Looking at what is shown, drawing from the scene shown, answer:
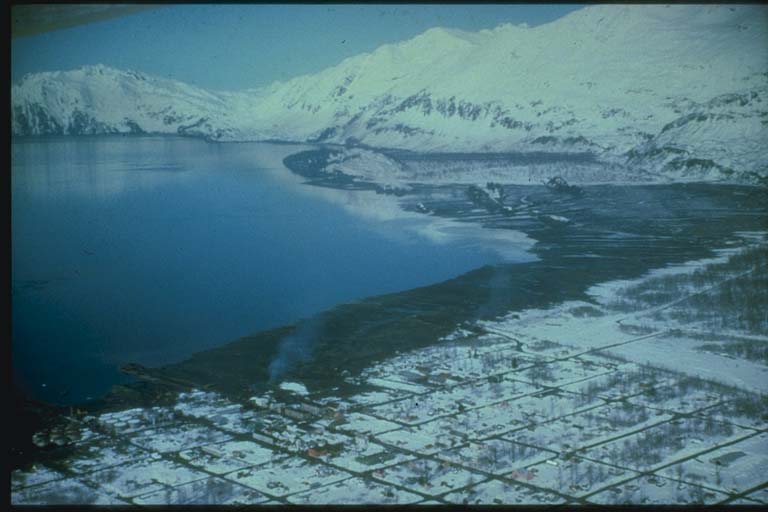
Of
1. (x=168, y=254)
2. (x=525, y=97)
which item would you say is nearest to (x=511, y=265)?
(x=525, y=97)

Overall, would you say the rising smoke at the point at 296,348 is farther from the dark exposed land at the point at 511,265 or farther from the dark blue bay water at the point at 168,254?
the dark blue bay water at the point at 168,254

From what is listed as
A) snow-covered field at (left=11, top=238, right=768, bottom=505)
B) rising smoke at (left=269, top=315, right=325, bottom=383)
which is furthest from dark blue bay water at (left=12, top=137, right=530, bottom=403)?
snow-covered field at (left=11, top=238, right=768, bottom=505)

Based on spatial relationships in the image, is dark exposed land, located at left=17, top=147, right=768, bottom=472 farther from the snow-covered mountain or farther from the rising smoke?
the snow-covered mountain

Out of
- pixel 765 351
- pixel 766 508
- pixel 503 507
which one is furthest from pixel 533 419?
pixel 765 351

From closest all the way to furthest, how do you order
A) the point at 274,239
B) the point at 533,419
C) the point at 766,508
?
the point at 766,508, the point at 533,419, the point at 274,239

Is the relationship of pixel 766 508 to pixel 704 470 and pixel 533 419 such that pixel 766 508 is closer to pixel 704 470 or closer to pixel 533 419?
pixel 704 470
